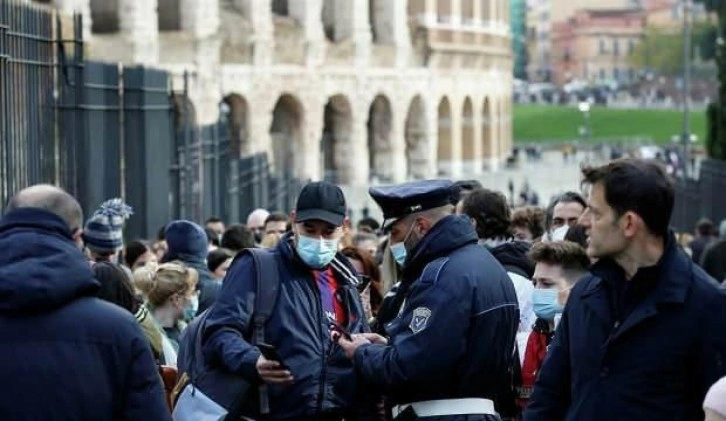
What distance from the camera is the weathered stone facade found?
5441 centimetres

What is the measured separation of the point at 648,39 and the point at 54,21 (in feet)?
461

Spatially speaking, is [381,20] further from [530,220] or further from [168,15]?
[530,220]

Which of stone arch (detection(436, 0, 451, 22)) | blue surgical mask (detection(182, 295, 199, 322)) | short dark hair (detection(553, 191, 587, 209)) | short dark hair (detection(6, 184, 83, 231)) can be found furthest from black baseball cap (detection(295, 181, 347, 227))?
stone arch (detection(436, 0, 451, 22))

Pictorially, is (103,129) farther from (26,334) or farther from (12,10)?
(26,334)

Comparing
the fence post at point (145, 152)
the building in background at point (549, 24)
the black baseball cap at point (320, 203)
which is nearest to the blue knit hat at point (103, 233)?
the black baseball cap at point (320, 203)

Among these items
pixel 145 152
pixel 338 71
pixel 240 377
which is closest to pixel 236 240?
pixel 145 152

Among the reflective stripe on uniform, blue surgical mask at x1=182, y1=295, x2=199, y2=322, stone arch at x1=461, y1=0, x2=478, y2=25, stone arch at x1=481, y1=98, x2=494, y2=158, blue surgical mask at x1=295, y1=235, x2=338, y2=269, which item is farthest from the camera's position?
stone arch at x1=481, y1=98, x2=494, y2=158

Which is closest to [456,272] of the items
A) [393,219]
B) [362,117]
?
[393,219]

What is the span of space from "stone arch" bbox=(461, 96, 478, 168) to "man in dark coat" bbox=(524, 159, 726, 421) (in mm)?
71963

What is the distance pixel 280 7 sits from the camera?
6412 centimetres

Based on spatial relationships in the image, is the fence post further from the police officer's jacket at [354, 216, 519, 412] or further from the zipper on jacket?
the police officer's jacket at [354, 216, 519, 412]

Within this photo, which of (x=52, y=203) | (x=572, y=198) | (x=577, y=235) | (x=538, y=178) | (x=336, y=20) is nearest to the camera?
(x=52, y=203)

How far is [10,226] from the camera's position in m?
6.58

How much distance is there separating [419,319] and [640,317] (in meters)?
1.13
